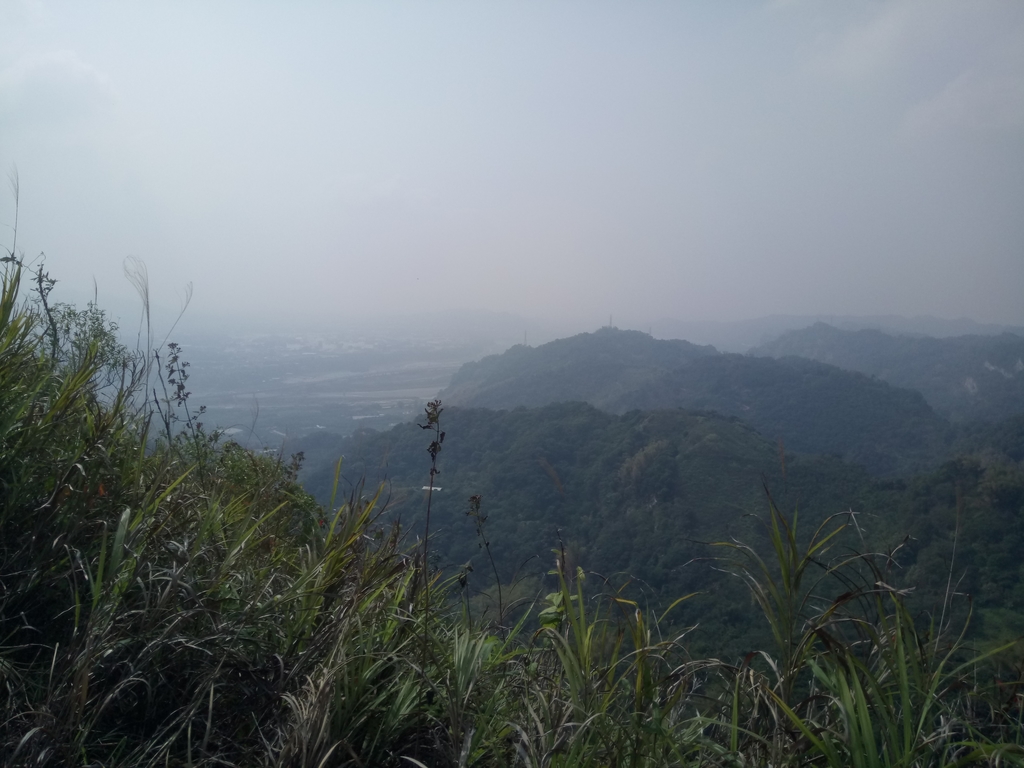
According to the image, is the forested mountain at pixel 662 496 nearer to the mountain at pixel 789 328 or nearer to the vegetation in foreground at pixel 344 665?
the vegetation in foreground at pixel 344 665

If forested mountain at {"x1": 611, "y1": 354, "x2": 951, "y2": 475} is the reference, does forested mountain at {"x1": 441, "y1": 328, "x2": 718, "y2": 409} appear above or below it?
above

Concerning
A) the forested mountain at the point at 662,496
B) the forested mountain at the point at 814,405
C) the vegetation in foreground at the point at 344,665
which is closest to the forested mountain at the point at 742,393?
the forested mountain at the point at 814,405

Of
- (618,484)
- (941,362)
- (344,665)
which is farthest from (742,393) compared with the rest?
(344,665)

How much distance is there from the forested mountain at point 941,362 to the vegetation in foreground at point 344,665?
116 ft

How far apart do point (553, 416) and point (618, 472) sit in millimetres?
6030

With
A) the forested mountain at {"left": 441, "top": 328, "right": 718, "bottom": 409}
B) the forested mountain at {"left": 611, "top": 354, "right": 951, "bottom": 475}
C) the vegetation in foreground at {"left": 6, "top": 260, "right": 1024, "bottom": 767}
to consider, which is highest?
the vegetation in foreground at {"left": 6, "top": 260, "right": 1024, "bottom": 767}

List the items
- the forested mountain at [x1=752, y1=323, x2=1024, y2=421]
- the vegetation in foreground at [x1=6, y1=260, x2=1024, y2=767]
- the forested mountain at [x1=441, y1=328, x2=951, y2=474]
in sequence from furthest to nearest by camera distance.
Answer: the forested mountain at [x1=752, y1=323, x2=1024, y2=421]
the forested mountain at [x1=441, y1=328, x2=951, y2=474]
the vegetation in foreground at [x1=6, y1=260, x2=1024, y2=767]

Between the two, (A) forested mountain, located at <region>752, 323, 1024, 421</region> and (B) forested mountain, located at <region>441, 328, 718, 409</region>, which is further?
(B) forested mountain, located at <region>441, 328, 718, 409</region>

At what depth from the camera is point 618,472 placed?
24.8 m

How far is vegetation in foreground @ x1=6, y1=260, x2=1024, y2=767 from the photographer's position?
1.89 m

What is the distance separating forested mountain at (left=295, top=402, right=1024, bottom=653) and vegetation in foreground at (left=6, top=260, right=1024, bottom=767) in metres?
0.66

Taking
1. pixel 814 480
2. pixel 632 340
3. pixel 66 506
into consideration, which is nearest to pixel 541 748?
pixel 66 506

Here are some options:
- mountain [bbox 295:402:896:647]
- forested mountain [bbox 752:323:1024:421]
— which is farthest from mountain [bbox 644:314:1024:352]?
mountain [bbox 295:402:896:647]

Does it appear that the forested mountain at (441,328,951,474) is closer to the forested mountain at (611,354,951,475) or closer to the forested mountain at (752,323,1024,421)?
the forested mountain at (611,354,951,475)
